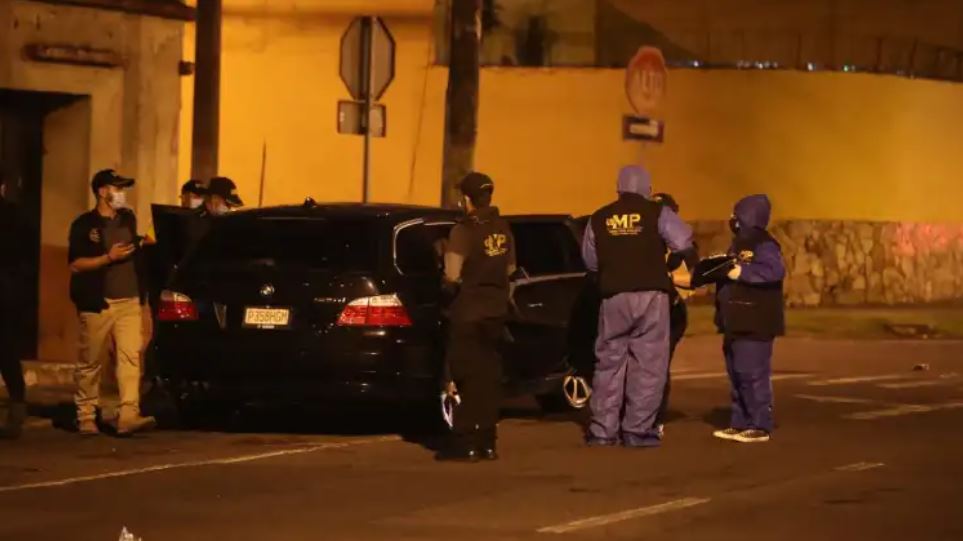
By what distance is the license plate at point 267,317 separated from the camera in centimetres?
1476

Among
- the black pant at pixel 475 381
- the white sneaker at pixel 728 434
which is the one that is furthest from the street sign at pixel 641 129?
the black pant at pixel 475 381

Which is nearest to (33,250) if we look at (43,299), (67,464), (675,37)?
(43,299)

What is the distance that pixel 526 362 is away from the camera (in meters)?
15.9

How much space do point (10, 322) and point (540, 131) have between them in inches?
571

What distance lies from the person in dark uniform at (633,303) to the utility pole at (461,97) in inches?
305

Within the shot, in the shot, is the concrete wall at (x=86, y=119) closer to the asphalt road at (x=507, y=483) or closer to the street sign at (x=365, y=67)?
the street sign at (x=365, y=67)

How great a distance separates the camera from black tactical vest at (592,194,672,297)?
14391 millimetres

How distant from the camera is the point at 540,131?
28.4m

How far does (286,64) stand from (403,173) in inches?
81.0

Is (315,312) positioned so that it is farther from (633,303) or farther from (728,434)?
(728,434)

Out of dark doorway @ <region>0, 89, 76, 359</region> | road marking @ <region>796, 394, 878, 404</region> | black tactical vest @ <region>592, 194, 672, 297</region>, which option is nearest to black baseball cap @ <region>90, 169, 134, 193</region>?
black tactical vest @ <region>592, 194, 672, 297</region>

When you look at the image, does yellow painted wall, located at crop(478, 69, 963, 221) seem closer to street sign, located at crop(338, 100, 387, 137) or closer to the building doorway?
street sign, located at crop(338, 100, 387, 137)

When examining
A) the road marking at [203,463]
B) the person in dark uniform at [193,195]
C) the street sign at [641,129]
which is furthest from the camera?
the street sign at [641,129]

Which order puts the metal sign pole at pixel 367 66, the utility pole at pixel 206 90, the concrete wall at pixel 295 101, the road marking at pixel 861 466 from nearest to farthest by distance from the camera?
1. the road marking at pixel 861 466
2. the metal sign pole at pixel 367 66
3. the utility pole at pixel 206 90
4. the concrete wall at pixel 295 101
